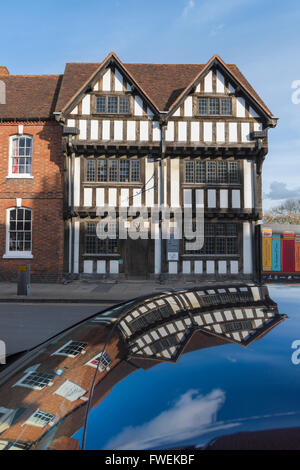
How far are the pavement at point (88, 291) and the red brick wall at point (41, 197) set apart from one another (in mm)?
949

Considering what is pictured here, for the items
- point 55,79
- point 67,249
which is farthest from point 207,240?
point 55,79

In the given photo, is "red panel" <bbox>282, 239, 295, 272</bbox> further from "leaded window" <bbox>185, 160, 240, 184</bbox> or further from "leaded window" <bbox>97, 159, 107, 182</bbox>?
"leaded window" <bbox>97, 159, 107, 182</bbox>

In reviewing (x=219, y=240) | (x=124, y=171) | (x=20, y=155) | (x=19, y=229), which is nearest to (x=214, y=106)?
(x=124, y=171)

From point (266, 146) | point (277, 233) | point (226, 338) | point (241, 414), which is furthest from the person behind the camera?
point (277, 233)

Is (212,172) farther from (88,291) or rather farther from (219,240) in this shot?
(88,291)

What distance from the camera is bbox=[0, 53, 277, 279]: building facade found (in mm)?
14633

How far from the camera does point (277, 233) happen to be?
1584cm

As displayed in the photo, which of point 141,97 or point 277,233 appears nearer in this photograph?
point 141,97

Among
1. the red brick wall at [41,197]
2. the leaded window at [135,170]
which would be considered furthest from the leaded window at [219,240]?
the red brick wall at [41,197]

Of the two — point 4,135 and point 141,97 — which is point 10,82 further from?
point 141,97

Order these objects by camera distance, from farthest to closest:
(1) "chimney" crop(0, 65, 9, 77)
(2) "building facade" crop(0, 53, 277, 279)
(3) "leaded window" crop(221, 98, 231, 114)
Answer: (1) "chimney" crop(0, 65, 9, 77)
(3) "leaded window" crop(221, 98, 231, 114)
(2) "building facade" crop(0, 53, 277, 279)

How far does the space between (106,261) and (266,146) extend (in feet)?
31.3

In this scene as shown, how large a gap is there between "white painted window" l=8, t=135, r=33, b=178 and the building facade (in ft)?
0.97

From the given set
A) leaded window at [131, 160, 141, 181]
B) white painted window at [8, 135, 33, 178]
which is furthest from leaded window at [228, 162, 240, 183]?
white painted window at [8, 135, 33, 178]
